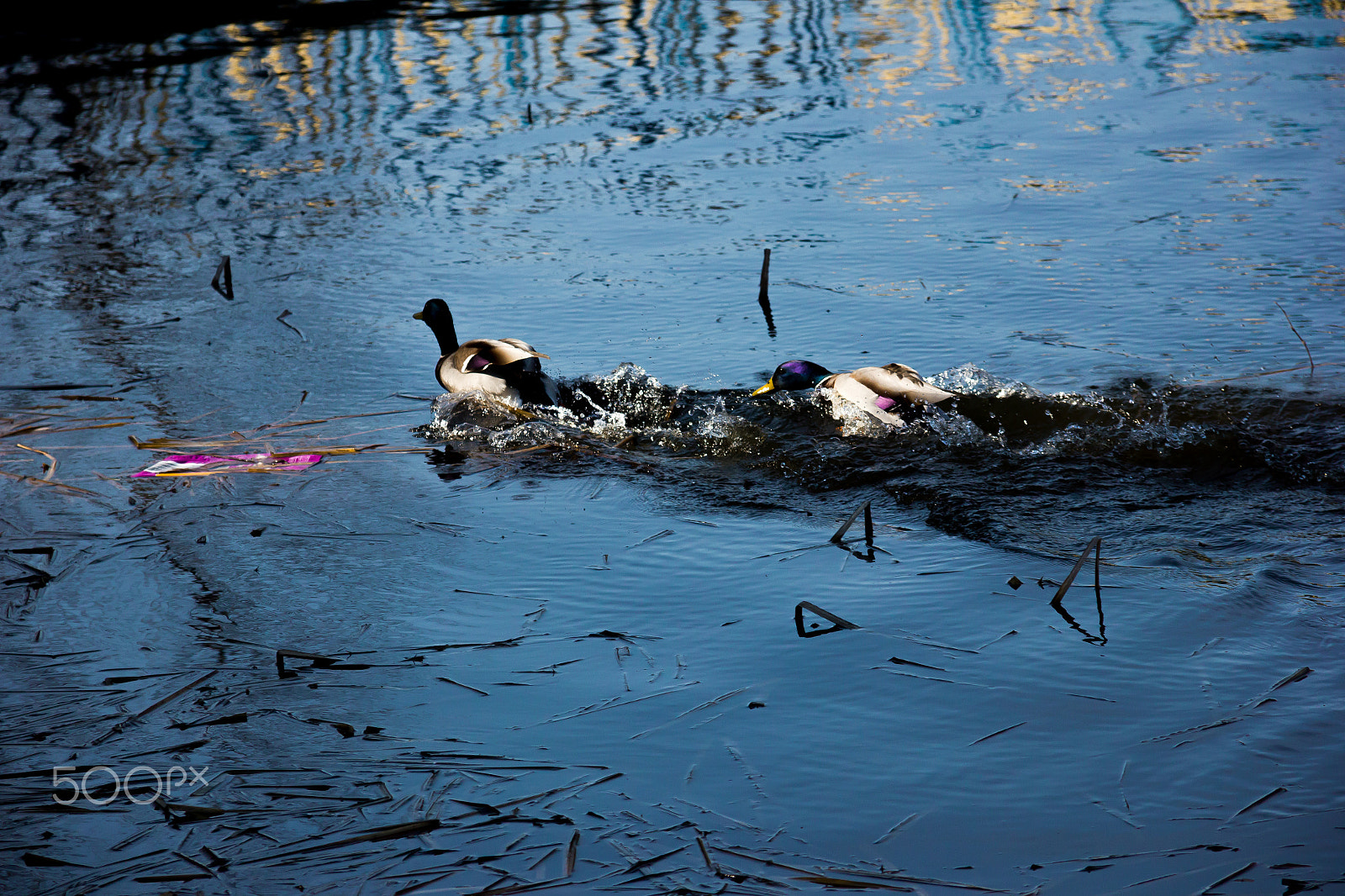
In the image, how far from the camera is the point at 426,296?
761 centimetres

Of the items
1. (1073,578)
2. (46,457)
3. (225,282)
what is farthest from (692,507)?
(225,282)

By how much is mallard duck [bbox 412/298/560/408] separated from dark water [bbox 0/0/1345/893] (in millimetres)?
142

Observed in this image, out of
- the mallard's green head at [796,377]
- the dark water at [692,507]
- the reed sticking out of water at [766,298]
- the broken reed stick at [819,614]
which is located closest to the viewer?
the dark water at [692,507]

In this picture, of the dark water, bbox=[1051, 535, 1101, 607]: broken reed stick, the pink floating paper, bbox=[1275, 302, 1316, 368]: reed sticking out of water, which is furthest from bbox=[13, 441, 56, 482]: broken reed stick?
bbox=[1275, 302, 1316, 368]: reed sticking out of water

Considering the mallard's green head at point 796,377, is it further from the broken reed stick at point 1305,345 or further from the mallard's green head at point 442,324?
the broken reed stick at point 1305,345

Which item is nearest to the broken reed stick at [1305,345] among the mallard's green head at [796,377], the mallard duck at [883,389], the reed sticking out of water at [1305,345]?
the reed sticking out of water at [1305,345]

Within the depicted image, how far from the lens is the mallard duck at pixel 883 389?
5402mm

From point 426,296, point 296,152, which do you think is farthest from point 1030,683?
point 296,152

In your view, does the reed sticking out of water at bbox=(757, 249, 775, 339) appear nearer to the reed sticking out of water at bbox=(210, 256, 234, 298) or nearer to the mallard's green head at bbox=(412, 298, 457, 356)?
the mallard's green head at bbox=(412, 298, 457, 356)

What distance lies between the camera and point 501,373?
5852 millimetres

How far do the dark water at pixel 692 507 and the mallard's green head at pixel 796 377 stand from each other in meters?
0.08

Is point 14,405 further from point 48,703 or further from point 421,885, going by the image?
point 421,885

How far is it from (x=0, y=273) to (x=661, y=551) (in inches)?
244

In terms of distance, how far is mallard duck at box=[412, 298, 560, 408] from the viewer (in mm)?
5828
